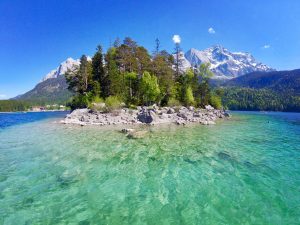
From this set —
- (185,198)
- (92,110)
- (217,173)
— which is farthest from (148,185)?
(92,110)

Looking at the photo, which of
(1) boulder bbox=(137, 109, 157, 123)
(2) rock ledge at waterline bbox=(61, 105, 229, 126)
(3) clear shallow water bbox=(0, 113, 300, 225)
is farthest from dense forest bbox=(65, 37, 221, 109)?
(3) clear shallow water bbox=(0, 113, 300, 225)

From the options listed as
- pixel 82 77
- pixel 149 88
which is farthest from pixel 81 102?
pixel 149 88

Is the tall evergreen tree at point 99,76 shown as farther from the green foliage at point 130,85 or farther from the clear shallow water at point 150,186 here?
the clear shallow water at point 150,186

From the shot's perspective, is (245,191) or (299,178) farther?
(299,178)

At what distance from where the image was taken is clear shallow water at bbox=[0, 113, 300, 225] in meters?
11.0

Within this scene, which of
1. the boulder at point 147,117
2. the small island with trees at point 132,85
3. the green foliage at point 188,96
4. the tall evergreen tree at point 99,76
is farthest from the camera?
the green foliage at point 188,96

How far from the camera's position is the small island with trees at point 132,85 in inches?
2721

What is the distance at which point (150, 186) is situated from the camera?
15062 millimetres

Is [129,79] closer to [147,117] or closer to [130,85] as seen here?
[130,85]

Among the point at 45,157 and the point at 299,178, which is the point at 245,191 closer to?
the point at 299,178

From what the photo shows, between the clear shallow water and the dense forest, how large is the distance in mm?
50575

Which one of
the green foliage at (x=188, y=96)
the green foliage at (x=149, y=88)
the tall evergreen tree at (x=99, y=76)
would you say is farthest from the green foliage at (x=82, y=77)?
the green foliage at (x=188, y=96)

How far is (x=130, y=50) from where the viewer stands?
8281cm

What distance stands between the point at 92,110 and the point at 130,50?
2813 centimetres
